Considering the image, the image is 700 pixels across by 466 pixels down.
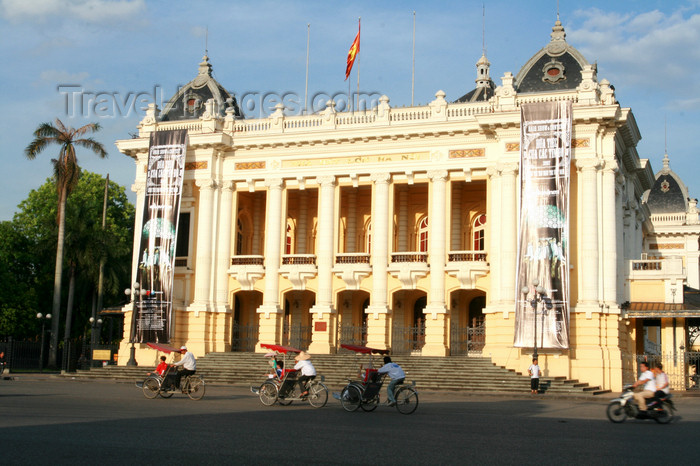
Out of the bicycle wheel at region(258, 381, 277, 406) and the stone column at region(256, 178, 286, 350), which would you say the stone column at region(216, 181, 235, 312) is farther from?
the bicycle wheel at region(258, 381, 277, 406)

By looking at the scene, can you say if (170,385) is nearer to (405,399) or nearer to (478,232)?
(405,399)

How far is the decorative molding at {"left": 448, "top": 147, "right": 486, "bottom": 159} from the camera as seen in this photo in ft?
129

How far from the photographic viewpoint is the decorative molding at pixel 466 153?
39.2 m

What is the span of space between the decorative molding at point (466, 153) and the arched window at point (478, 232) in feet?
16.5

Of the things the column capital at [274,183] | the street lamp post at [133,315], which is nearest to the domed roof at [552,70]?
the column capital at [274,183]

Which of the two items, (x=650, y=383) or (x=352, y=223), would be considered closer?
(x=650, y=383)

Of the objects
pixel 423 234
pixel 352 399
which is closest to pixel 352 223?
pixel 423 234

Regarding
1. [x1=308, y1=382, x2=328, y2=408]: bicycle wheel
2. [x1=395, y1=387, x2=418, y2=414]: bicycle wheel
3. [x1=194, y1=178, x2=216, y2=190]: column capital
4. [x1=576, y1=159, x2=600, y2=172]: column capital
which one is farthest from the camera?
[x1=194, y1=178, x2=216, y2=190]: column capital

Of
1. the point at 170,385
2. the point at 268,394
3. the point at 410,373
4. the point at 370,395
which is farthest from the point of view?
the point at 410,373

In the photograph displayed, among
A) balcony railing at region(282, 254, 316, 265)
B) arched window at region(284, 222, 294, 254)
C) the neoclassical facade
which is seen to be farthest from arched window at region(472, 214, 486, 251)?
arched window at region(284, 222, 294, 254)

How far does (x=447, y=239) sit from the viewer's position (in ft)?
130

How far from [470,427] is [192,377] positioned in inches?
403

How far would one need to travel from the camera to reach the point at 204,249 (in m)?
42.6

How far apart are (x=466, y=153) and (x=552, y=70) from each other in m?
5.78
